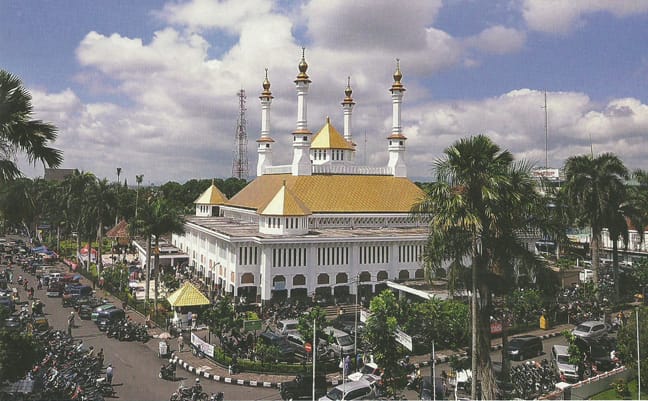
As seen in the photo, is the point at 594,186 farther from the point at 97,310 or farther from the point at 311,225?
the point at 97,310

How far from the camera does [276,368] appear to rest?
25.1 meters

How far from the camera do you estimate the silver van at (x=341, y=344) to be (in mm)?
26875

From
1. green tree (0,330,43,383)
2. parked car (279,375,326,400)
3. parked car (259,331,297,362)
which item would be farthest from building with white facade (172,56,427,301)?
green tree (0,330,43,383)

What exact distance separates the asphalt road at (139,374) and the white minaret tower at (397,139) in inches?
1427

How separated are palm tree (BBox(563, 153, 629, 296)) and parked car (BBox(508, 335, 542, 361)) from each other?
33.3 feet

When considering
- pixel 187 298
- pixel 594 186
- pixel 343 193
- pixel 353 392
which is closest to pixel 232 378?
pixel 353 392

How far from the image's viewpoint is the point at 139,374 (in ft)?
81.8

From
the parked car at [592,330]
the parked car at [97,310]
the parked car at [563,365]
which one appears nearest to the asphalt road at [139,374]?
the parked car at [97,310]

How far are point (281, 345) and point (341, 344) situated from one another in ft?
10.2

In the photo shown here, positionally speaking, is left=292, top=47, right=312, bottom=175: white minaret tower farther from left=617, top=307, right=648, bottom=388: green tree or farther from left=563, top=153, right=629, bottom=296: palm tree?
left=617, top=307, right=648, bottom=388: green tree

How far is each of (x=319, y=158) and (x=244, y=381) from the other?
1578 inches

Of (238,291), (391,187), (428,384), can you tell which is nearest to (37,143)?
Result: (428,384)

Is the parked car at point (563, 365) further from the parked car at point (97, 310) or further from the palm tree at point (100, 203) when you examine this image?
the palm tree at point (100, 203)

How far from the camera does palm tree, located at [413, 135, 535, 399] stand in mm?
16109
